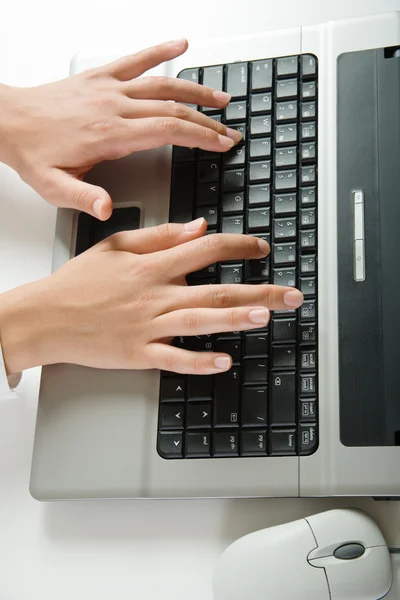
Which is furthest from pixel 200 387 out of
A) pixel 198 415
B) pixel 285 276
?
pixel 285 276

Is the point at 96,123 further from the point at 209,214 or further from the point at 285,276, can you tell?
the point at 285,276

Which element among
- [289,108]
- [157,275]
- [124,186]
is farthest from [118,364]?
[289,108]

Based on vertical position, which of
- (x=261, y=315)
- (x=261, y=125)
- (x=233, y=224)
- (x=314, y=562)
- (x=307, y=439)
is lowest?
(x=314, y=562)

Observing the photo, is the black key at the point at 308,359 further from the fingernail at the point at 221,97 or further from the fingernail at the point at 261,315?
the fingernail at the point at 221,97

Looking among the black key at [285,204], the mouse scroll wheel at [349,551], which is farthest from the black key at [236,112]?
the mouse scroll wheel at [349,551]

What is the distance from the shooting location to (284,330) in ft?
2.11

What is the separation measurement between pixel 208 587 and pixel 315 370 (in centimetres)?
23

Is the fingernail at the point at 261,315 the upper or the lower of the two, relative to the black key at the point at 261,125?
lower

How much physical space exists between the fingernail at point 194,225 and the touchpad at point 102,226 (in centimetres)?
7

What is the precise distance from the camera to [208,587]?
2.17ft

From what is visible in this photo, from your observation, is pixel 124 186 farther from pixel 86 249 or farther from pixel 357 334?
pixel 357 334

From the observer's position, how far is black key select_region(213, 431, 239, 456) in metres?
0.63

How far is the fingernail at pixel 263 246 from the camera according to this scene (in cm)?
66

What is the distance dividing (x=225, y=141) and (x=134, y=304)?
19 cm
